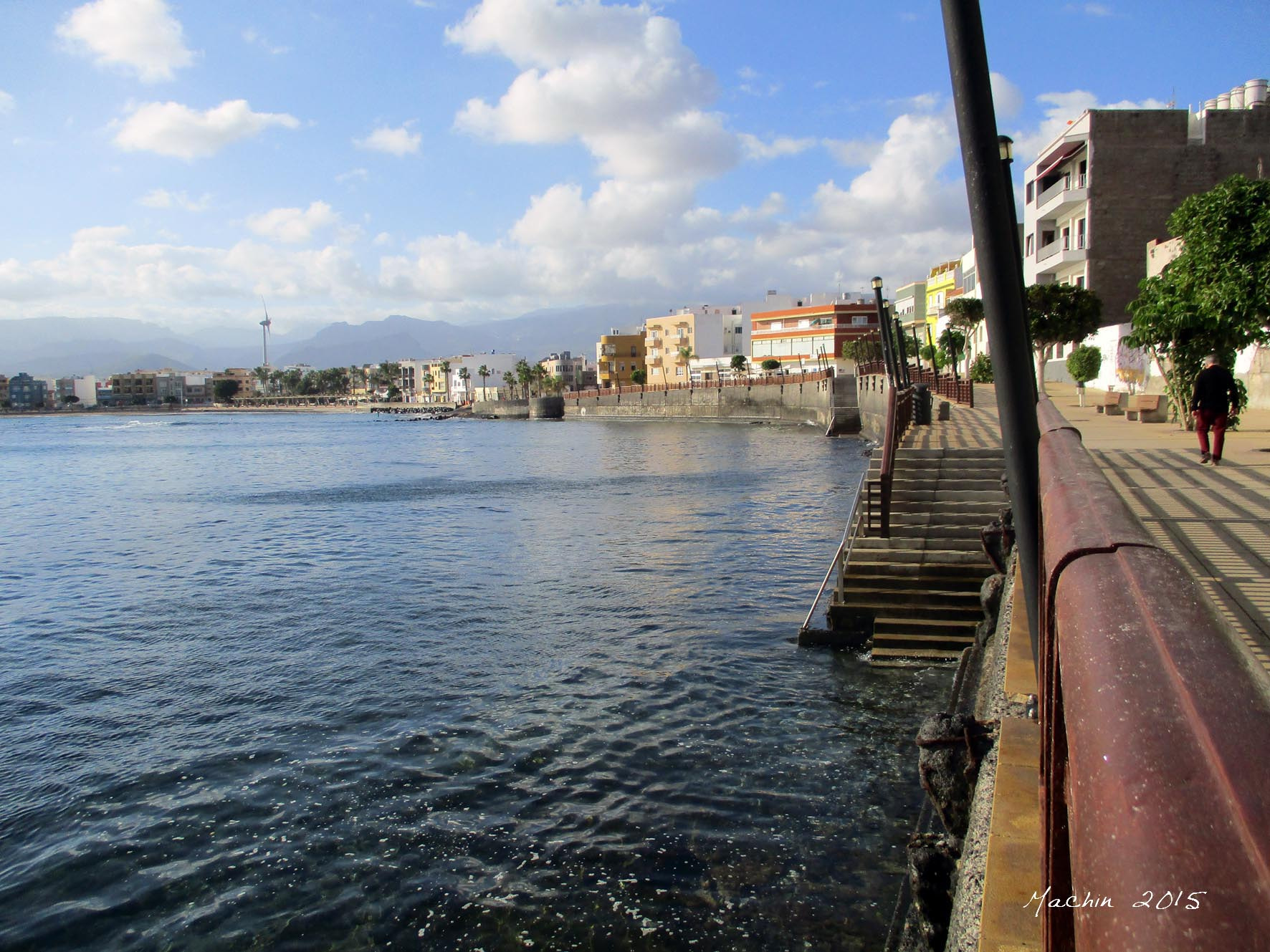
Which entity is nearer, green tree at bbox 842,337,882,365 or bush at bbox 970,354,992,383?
bush at bbox 970,354,992,383

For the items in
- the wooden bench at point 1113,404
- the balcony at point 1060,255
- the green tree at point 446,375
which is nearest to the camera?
the wooden bench at point 1113,404

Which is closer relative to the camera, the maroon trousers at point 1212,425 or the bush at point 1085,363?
the maroon trousers at point 1212,425

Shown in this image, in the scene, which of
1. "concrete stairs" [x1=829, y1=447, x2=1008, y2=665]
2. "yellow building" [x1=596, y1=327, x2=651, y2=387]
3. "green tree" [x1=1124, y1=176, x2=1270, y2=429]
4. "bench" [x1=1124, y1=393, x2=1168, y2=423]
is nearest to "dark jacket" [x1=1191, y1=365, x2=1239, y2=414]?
"concrete stairs" [x1=829, y1=447, x2=1008, y2=665]

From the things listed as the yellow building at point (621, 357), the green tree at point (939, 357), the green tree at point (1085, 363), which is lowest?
the green tree at point (1085, 363)

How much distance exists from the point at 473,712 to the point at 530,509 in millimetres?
18583

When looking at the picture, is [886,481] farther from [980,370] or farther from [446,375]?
[446,375]

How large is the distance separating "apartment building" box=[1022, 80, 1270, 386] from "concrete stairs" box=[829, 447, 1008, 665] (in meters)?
28.6

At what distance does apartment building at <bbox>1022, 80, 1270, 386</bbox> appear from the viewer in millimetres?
38969

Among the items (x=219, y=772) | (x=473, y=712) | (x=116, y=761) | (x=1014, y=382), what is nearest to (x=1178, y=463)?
(x=473, y=712)

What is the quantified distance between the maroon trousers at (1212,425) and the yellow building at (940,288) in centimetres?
5541

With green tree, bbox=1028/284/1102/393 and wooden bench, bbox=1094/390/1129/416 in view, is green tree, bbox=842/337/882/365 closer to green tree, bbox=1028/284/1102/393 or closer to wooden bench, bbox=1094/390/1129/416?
green tree, bbox=1028/284/1102/393

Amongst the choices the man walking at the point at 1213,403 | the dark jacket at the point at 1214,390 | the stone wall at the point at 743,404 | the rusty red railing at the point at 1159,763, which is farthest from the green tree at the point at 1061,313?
the rusty red railing at the point at 1159,763

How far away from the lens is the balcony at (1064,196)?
40.0 meters

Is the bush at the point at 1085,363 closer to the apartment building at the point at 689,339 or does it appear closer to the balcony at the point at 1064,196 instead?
the balcony at the point at 1064,196
